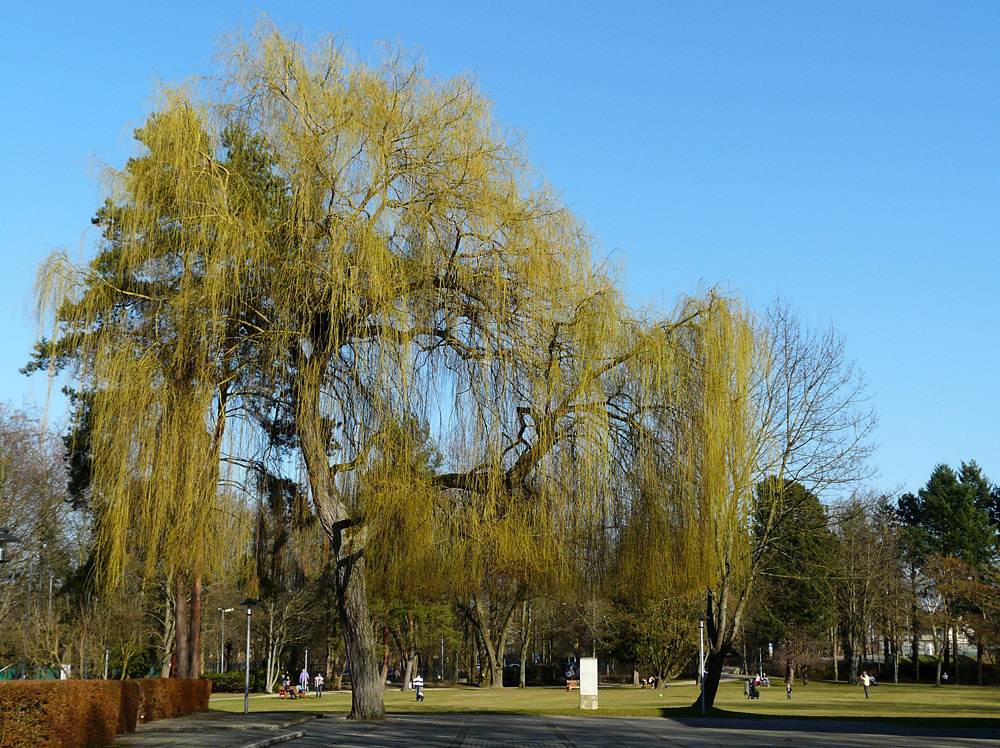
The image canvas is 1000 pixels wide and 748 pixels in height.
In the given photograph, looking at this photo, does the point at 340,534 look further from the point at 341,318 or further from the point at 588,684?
the point at 588,684

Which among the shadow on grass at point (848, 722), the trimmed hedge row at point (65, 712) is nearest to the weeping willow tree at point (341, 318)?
the trimmed hedge row at point (65, 712)

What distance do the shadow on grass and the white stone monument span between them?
2216 millimetres

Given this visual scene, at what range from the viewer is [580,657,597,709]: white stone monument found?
3003 centimetres

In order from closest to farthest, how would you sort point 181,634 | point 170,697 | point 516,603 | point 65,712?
1. point 65,712
2. point 170,697
3. point 181,634
4. point 516,603

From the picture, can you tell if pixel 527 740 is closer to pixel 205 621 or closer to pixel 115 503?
pixel 115 503

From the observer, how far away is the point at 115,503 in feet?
60.0

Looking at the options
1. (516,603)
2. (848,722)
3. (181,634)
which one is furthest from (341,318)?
(516,603)

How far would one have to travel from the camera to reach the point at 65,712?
14.4 m

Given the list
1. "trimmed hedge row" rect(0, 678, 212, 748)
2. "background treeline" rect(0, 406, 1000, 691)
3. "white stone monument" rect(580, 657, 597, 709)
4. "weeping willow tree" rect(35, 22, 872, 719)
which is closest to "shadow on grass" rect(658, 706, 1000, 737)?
"white stone monument" rect(580, 657, 597, 709)

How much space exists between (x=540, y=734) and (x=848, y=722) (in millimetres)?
12337

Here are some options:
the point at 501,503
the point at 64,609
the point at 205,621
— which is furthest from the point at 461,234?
the point at 205,621

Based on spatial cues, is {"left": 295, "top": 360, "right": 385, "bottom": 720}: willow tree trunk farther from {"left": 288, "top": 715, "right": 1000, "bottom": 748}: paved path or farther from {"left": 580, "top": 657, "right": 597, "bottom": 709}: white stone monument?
{"left": 580, "top": 657, "right": 597, "bottom": 709}: white stone monument

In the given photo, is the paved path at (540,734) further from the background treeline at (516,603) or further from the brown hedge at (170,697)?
the background treeline at (516,603)

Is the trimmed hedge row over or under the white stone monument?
over
